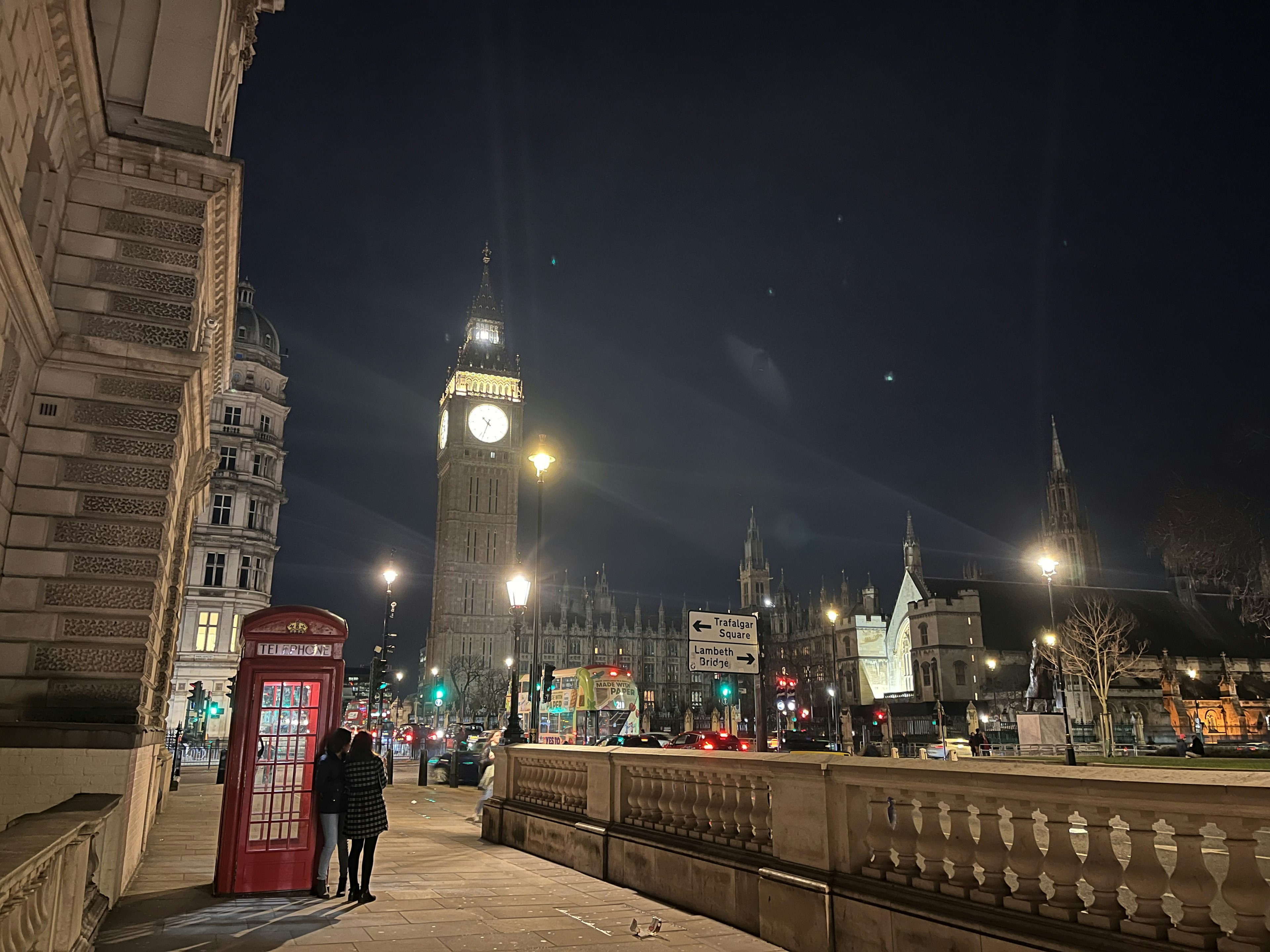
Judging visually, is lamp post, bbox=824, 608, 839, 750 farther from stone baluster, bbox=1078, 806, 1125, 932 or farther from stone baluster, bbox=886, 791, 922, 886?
stone baluster, bbox=1078, 806, 1125, 932

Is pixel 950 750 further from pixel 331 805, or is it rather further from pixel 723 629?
pixel 331 805

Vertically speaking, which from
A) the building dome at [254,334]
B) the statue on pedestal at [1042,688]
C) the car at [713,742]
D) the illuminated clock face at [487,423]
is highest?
the illuminated clock face at [487,423]

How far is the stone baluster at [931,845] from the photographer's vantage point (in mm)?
5898

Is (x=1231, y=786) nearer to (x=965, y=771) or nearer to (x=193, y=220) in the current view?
(x=965, y=771)

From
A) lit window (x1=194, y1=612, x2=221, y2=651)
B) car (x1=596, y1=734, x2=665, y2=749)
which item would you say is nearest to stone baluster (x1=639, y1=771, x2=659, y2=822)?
car (x1=596, y1=734, x2=665, y2=749)

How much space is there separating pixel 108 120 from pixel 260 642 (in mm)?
7811

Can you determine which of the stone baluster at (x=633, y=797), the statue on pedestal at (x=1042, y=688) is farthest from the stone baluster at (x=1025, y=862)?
the statue on pedestal at (x=1042, y=688)

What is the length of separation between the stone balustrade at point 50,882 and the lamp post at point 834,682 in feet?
187

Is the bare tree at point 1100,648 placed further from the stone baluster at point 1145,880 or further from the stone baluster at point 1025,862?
the stone baluster at point 1145,880

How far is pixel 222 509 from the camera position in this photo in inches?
2122

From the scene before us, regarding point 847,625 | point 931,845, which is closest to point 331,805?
point 931,845

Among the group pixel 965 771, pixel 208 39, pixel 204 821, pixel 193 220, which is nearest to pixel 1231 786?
pixel 965 771

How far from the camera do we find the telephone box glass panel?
981 centimetres

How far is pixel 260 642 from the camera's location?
396 inches
